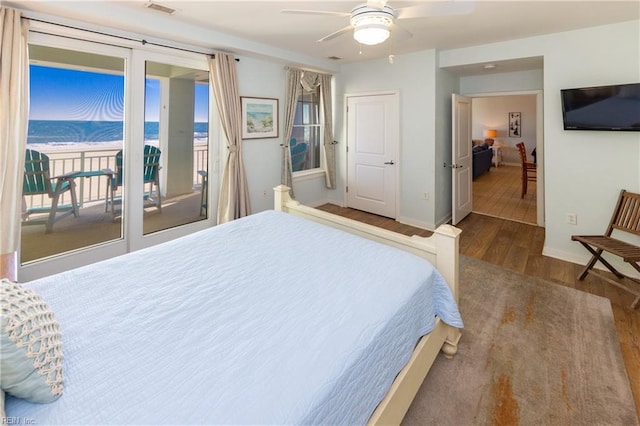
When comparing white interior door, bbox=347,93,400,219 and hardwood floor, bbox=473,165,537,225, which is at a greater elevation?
white interior door, bbox=347,93,400,219

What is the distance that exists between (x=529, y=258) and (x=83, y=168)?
16.0 ft

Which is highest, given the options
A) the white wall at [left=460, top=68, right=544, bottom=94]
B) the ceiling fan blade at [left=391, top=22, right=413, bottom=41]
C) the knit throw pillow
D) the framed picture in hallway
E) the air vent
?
the air vent

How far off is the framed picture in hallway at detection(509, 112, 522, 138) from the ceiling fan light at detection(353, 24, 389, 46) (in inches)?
394

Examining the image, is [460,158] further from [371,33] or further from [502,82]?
[371,33]

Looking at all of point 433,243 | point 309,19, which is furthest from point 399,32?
point 433,243

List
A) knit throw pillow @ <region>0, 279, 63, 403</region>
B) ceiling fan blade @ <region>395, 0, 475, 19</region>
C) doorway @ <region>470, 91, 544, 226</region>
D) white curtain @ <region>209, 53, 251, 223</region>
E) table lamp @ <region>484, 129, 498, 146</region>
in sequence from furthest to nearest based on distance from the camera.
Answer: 1. table lamp @ <region>484, 129, 498, 146</region>
2. doorway @ <region>470, 91, 544, 226</region>
3. white curtain @ <region>209, 53, 251, 223</region>
4. ceiling fan blade @ <region>395, 0, 475, 19</region>
5. knit throw pillow @ <region>0, 279, 63, 403</region>

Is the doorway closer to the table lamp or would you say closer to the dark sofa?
the table lamp

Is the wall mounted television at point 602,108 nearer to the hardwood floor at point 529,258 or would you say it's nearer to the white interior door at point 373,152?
the hardwood floor at point 529,258

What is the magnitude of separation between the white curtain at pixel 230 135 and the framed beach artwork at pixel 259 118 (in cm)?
16

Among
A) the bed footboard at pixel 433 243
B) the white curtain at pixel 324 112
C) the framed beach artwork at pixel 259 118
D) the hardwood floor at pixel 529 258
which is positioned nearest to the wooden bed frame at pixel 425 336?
the bed footboard at pixel 433 243

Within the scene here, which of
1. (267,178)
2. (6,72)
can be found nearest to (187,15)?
(6,72)

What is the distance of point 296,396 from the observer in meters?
0.95

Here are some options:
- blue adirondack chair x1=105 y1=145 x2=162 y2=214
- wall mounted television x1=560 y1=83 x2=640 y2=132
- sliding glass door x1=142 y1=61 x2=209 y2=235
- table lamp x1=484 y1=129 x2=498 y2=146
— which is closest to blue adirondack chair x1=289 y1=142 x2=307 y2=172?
sliding glass door x1=142 y1=61 x2=209 y2=235

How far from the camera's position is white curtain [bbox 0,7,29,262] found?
2.40m
